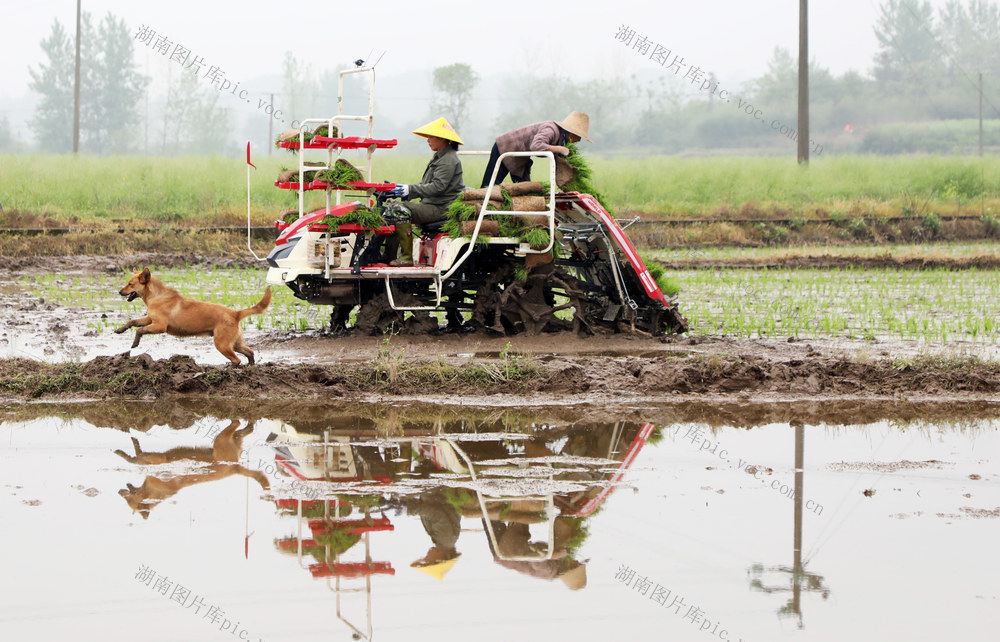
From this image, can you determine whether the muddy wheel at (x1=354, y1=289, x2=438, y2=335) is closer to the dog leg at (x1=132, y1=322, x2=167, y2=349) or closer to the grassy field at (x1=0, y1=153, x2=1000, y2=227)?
the dog leg at (x1=132, y1=322, x2=167, y2=349)

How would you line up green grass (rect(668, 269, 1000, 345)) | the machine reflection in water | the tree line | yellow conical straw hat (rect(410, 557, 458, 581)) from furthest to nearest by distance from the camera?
the tree line, green grass (rect(668, 269, 1000, 345)), the machine reflection in water, yellow conical straw hat (rect(410, 557, 458, 581))

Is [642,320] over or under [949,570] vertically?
over

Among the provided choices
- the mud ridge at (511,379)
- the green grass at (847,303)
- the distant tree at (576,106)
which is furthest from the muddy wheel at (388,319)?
the distant tree at (576,106)

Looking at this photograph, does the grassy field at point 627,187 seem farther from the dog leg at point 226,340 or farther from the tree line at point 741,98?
the tree line at point 741,98

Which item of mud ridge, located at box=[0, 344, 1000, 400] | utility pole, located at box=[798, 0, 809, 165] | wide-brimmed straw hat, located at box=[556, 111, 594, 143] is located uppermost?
utility pole, located at box=[798, 0, 809, 165]

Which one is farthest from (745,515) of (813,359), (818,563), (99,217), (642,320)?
(99,217)

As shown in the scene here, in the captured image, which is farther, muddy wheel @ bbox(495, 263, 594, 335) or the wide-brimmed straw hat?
muddy wheel @ bbox(495, 263, 594, 335)

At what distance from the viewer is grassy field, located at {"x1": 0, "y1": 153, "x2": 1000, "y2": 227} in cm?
2478

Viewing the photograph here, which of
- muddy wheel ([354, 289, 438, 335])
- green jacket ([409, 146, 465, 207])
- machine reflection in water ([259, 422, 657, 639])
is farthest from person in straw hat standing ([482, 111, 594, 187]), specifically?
machine reflection in water ([259, 422, 657, 639])

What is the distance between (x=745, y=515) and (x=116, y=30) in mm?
72376

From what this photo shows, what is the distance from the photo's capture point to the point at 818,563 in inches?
193

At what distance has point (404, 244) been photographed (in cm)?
1131

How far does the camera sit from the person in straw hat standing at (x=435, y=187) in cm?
1084

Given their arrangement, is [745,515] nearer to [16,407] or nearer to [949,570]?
[949,570]
